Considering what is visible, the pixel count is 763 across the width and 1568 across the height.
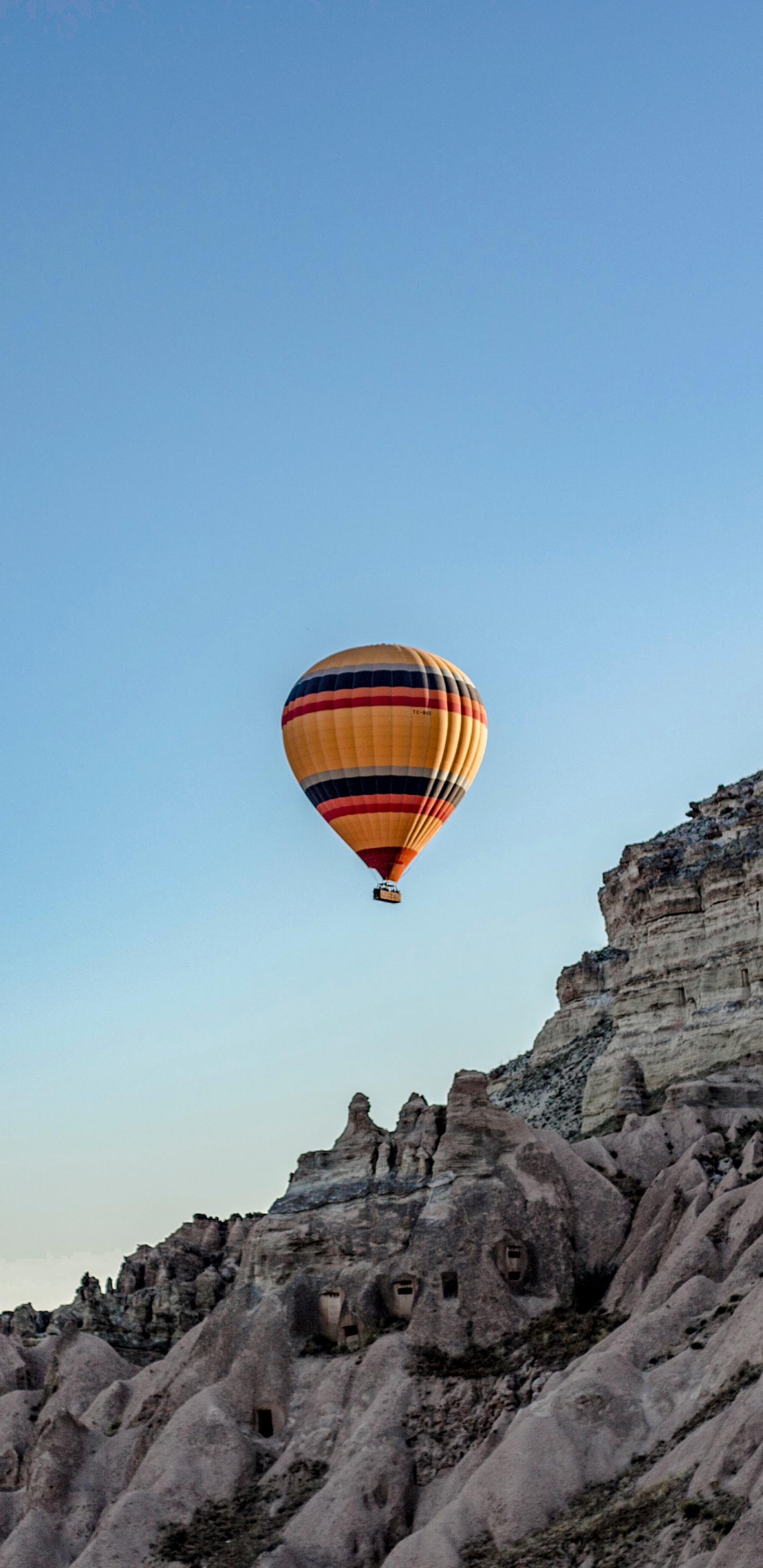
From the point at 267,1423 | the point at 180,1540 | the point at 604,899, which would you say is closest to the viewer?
the point at 180,1540

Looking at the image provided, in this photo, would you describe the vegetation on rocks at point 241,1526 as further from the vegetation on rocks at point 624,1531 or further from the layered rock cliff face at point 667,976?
the layered rock cliff face at point 667,976

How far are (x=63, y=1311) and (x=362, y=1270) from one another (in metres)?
22.7

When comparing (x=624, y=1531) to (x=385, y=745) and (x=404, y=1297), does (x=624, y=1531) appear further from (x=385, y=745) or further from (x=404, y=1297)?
(x=385, y=745)

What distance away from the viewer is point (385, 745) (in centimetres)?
9100

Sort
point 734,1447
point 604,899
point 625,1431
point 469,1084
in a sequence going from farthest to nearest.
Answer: point 604,899 < point 469,1084 < point 625,1431 < point 734,1447

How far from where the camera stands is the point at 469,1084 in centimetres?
7888

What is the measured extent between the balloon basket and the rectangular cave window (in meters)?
23.7

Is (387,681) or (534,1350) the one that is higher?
(387,681)

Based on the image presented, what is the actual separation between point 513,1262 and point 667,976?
1086 inches

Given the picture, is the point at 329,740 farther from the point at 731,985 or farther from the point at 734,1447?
the point at 734,1447

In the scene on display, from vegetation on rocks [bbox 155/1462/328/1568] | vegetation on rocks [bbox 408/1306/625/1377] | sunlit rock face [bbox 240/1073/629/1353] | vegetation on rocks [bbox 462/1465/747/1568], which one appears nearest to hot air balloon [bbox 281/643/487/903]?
sunlit rock face [bbox 240/1073/629/1353]

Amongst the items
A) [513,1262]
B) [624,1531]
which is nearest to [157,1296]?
[513,1262]

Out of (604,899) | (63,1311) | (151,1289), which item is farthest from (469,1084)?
(604,899)

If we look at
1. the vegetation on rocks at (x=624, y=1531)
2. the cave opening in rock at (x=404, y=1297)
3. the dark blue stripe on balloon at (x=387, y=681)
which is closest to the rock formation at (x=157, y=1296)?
the cave opening in rock at (x=404, y=1297)
